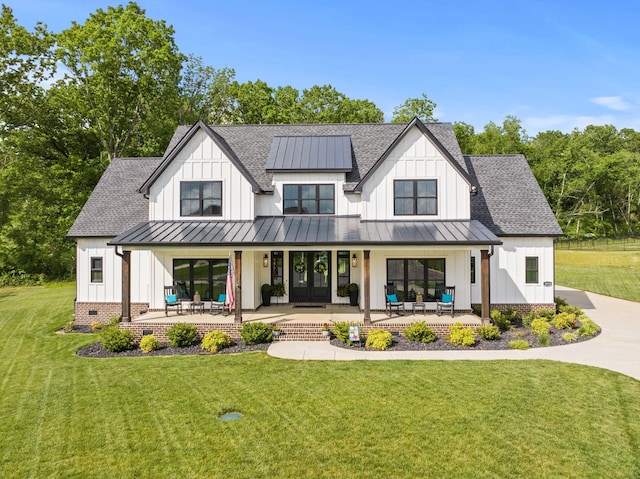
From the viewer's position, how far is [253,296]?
60.7 feet

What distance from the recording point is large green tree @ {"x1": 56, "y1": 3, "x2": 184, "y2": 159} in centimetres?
3081

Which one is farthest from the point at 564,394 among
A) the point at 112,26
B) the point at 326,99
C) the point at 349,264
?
the point at 326,99

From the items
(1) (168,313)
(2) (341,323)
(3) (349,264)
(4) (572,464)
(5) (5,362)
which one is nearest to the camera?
(4) (572,464)

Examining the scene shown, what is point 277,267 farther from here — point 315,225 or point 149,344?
point 149,344

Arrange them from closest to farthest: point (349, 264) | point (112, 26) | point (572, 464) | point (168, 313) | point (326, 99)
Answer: point (572, 464)
point (168, 313)
point (349, 264)
point (112, 26)
point (326, 99)

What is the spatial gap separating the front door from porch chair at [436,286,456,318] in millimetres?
5038

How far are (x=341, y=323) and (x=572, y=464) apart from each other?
30.0 ft

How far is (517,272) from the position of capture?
19.2 metres

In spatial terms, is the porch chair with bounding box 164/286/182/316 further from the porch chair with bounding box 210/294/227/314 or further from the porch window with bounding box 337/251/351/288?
the porch window with bounding box 337/251/351/288

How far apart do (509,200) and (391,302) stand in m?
8.52

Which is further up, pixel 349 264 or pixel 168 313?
pixel 349 264

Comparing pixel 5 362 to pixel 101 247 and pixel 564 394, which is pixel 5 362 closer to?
pixel 101 247

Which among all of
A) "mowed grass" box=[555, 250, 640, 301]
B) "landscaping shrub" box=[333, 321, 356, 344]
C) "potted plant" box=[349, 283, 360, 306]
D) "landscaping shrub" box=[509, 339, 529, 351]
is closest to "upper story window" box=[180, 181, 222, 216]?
"potted plant" box=[349, 283, 360, 306]

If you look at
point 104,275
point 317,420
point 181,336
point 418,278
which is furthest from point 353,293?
point 104,275
